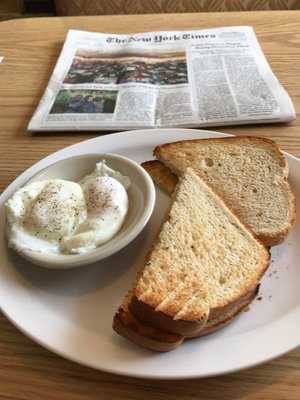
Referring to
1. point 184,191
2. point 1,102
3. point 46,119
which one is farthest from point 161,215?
point 1,102

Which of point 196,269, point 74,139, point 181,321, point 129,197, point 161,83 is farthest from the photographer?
point 161,83

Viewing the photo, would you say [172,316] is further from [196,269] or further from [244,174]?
[244,174]

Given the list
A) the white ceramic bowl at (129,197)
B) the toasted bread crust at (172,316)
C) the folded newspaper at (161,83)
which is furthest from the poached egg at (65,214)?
the folded newspaper at (161,83)

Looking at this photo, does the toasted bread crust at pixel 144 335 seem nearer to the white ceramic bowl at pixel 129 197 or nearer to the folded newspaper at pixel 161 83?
the white ceramic bowl at pixel 129 197

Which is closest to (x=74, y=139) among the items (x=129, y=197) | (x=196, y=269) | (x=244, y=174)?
(x=129, y=197)

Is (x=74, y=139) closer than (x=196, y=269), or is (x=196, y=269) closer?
(x=196, y=269)

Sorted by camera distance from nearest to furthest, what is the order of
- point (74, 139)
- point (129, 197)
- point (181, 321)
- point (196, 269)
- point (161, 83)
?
point (181, 321), point (196, 269), point (129, 197), point (74, 139), point (161, 83)

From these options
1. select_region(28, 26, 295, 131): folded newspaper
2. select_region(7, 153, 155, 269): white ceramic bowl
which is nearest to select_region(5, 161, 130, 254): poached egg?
select_region(7, 153, 155, 269): white ceramic bowl

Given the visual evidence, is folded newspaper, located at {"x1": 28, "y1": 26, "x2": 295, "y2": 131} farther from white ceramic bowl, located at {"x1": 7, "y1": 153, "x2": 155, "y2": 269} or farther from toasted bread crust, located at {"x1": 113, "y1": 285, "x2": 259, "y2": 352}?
toasted bread crust, located at {"x1": 113, "y1": 285, "x2": 259, "y2": 352}
